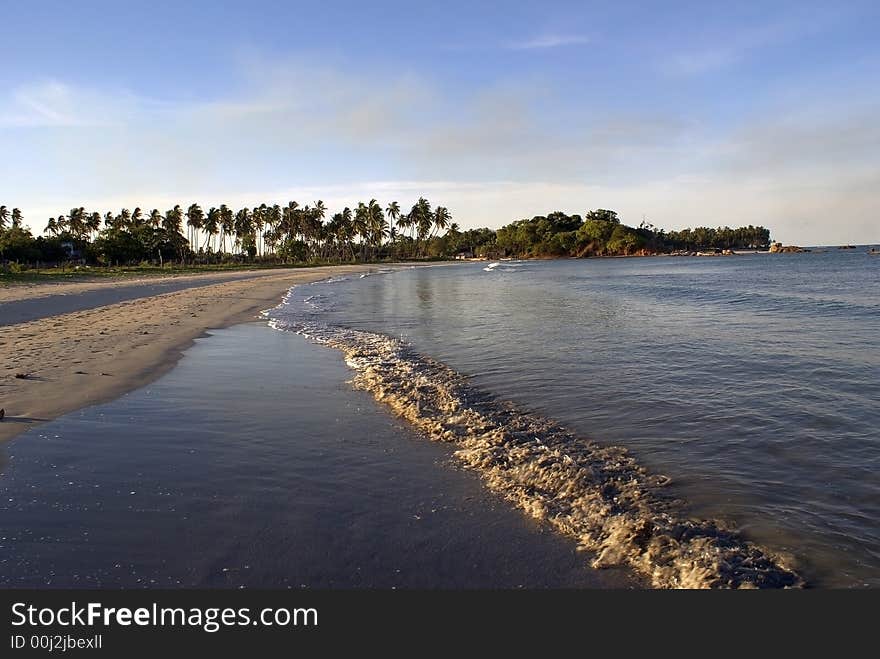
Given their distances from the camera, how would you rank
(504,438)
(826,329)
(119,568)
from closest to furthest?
(119,568)
(504,438)
(826,329)

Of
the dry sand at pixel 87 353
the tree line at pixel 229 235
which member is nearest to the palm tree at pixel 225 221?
the tree line at pixel 229 235

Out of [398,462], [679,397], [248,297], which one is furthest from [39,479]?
[248,297]

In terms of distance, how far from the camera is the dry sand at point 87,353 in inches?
387

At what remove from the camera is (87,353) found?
47.1 ft

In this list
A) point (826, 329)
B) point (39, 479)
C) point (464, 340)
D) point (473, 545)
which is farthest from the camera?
point (826, 329)

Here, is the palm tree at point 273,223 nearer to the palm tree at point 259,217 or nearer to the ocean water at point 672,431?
the palm tree at point 259,217

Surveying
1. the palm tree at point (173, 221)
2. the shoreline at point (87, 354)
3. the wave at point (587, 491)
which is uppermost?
the palm tree at point (173, 221)

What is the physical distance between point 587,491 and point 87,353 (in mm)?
13379

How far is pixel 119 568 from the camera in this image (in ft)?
15.1

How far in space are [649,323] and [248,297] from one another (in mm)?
25340

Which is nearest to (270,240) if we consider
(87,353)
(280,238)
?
(280,238)

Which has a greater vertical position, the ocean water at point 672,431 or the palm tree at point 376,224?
the palm tree at point 376,224

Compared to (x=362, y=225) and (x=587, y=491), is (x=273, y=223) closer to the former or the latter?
(x=362, y=225)

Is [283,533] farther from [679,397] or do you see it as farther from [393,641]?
[679,397]
